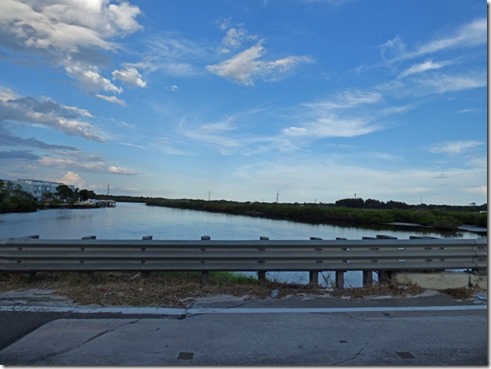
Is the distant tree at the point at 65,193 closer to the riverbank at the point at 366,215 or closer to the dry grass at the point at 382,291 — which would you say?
the riverbank at the point at 366,215

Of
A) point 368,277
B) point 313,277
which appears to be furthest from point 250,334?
point 368,277

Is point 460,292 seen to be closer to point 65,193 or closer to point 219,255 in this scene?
point 219,255

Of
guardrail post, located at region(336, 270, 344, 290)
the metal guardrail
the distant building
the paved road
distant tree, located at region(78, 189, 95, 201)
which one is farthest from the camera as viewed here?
distant tree, located at region(78, 189, 95, 201)

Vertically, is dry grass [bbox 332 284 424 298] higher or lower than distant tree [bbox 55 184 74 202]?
lower

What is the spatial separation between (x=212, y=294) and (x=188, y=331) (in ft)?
5.40

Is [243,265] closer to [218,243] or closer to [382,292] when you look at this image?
[218,243]

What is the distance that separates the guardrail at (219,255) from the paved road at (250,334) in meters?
0.91

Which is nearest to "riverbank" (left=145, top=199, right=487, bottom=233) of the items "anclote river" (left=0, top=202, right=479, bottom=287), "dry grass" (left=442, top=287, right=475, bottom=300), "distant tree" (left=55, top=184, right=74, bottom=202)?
"anclote river" (left=0, top=202, right=479, bottom=287)

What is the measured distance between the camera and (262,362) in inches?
134

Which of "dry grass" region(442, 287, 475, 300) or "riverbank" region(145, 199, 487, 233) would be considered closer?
"dry grass" region(442, 287, 475, 300)

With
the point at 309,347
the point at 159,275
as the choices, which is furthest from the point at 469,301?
the point at 159,275

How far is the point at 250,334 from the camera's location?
4105mm

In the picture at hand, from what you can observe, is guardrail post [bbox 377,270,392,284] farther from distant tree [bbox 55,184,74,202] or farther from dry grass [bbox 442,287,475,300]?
distant tree [bbox 55,184,74,202]

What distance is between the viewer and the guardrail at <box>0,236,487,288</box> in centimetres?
611
